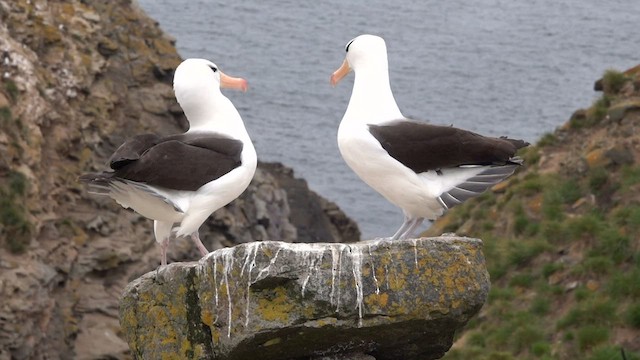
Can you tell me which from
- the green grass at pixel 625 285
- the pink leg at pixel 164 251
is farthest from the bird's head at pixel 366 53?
the green grass at pixel 625 285

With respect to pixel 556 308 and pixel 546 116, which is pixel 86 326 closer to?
pixel 556 308

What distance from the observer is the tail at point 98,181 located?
402 inches

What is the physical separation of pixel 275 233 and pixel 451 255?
1934 centimetres

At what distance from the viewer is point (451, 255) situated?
10.1m

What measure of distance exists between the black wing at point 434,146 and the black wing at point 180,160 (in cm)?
119

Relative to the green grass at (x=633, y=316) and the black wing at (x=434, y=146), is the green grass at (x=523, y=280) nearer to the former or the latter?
the green grass at (x=633, y=316)

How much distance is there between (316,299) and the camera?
972 centimetres

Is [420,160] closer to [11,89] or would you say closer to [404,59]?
[11,89]

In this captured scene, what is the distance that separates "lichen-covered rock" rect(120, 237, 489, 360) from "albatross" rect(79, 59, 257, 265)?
56 centimetres

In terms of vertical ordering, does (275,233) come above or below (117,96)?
below

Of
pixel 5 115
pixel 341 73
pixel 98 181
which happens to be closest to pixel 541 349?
pixel 341 73

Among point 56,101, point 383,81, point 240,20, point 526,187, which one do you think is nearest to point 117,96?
point 56,101

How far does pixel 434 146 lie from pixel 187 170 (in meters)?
1.87

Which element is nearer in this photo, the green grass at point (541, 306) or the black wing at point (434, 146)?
the black wing at point (434, 146)
